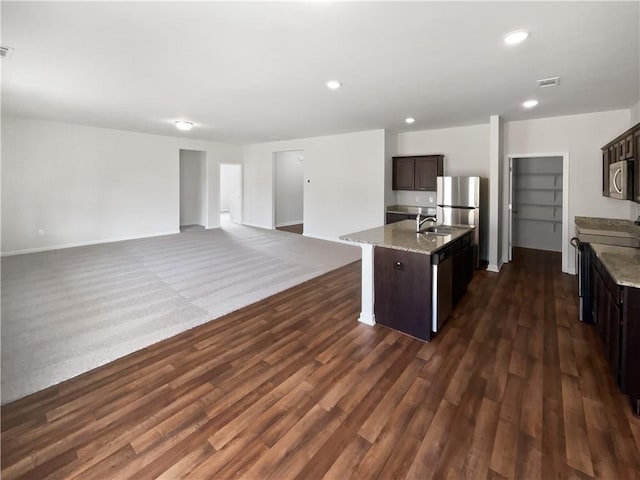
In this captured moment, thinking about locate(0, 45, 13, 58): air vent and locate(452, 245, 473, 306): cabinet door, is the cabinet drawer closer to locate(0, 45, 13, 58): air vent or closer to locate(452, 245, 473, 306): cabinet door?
locate(452, 245, 473, 306): cabinet door

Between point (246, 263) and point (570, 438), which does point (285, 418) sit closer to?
point (570, 438)

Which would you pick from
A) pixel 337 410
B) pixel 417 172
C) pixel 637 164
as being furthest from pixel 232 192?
pixel 637 164

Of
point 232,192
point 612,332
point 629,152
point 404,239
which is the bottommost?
point 612,332

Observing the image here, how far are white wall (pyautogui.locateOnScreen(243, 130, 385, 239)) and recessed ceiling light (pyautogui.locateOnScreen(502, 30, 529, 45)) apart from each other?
4025mm

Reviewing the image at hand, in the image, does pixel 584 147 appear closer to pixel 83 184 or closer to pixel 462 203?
pixel 462 203

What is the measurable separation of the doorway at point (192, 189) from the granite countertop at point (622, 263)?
8.95 m

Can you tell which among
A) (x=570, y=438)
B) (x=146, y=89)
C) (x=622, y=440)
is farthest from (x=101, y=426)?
(x=146, y=89)

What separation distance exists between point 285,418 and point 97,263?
517 cm

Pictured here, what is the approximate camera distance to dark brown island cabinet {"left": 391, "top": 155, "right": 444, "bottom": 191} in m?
6.21

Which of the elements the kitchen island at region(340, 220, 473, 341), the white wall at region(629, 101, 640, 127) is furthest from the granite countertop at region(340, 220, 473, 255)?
the white wall at region(629, 101, 640, 127)

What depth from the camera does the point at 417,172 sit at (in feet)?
21.1

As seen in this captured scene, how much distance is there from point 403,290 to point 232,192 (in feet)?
30.3

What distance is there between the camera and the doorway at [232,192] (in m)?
10.3

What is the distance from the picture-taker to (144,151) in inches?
299
